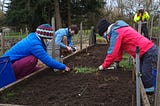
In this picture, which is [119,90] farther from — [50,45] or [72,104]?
[50,45]

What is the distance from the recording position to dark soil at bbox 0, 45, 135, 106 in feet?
11.1

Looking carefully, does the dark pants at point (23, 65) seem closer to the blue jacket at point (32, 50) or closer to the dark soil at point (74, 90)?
the blue jacket at point (32, 50)

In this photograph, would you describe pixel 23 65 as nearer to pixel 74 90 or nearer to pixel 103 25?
pixel 74 90

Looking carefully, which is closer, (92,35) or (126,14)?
(92,35)

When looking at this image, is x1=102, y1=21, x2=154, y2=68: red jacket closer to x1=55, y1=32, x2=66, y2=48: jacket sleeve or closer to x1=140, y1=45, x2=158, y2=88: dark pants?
x1=140, y1=45, x2=158, y2=88: dark pants

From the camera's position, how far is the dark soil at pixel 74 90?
3.39 m

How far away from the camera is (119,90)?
3.98 meters

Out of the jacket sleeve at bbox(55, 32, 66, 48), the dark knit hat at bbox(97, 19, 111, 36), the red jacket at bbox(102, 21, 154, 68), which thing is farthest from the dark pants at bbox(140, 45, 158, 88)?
the jacket sleeve at bbox(55, 32, 66, 48)

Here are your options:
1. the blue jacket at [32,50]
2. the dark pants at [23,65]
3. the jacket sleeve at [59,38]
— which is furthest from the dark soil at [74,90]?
the jacket sleeve at [59,38]

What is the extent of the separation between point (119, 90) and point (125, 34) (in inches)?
36.0

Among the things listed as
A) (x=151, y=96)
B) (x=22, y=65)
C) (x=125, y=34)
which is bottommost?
(x=151, y=96)

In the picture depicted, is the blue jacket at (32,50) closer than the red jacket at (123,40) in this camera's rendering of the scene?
No

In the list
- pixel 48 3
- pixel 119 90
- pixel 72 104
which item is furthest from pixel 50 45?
pixel 48 3

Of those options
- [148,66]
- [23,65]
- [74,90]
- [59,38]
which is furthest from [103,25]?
[59,38]
